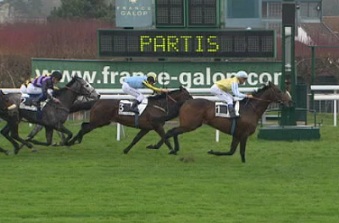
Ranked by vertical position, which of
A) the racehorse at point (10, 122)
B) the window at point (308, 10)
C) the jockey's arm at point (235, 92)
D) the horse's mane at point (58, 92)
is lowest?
the racehorse at point (10, 122)

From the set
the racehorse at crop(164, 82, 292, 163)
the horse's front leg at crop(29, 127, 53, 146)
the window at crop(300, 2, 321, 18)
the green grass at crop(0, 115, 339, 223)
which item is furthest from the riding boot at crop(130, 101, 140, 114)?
the window at crop(300, 2, 321, 18)

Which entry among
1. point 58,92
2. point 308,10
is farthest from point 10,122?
point 308,10

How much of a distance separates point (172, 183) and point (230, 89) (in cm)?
314

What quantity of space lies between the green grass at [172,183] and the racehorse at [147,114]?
0.38m

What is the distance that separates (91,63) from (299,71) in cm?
834

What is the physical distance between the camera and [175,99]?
16234mm

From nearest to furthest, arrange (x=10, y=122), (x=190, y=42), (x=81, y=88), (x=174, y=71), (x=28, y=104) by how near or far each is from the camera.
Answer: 1. (x=10, y=122)
2. (x=28, y=104)
3. (x=81, y=88)
4. (x=190, y=42)
5. (x=174, y=71)

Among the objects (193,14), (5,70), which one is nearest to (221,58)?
(193,14)

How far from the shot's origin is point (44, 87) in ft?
53.6

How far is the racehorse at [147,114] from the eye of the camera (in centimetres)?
1608

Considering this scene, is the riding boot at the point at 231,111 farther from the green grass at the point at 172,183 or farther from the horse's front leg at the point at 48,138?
the horse's front leg at the point at 48,138

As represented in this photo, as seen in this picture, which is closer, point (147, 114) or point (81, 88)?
point (147, 114)

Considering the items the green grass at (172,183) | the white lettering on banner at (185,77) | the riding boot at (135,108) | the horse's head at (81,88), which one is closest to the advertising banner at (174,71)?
the white lettering on banner at (185,77)

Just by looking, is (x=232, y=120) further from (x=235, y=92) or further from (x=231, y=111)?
(x=235, y=92)
